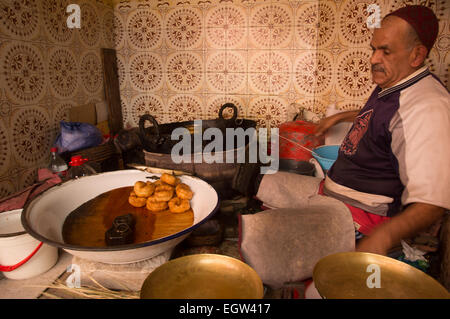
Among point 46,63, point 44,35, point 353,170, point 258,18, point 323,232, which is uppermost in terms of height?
point 258,18

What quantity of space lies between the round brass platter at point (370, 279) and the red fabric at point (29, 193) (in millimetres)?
1637

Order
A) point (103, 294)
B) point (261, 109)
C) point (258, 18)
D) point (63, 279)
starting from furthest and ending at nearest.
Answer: point (261, 109)
point (258, 18)
point (63, 279)
point (103, 294)

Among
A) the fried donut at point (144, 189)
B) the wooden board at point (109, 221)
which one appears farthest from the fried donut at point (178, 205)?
the fried donut at point (144, 189)

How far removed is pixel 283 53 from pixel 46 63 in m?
2.20

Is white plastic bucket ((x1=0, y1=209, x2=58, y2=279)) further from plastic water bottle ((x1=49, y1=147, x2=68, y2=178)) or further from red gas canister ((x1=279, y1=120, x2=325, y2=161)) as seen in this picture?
red gas canister ((x1=279, y1=120, x2=325, y2=161))

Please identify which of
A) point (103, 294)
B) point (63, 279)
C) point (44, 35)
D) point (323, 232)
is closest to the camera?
point (103, 294)

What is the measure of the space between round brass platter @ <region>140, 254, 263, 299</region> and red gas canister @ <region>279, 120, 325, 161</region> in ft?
6.16

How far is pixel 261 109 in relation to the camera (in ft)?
11.2

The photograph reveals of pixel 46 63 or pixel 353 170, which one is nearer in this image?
pixel 353 170

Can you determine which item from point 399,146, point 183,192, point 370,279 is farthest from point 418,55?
point 183,192

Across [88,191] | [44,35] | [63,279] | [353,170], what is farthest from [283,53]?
[63,279]

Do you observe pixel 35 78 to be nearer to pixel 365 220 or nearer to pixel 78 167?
pixel 78 167

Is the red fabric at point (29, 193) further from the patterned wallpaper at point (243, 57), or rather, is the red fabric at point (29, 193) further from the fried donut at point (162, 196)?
the patterned wallpaper at point (243, 57)

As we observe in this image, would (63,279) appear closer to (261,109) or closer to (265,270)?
(265,270)
